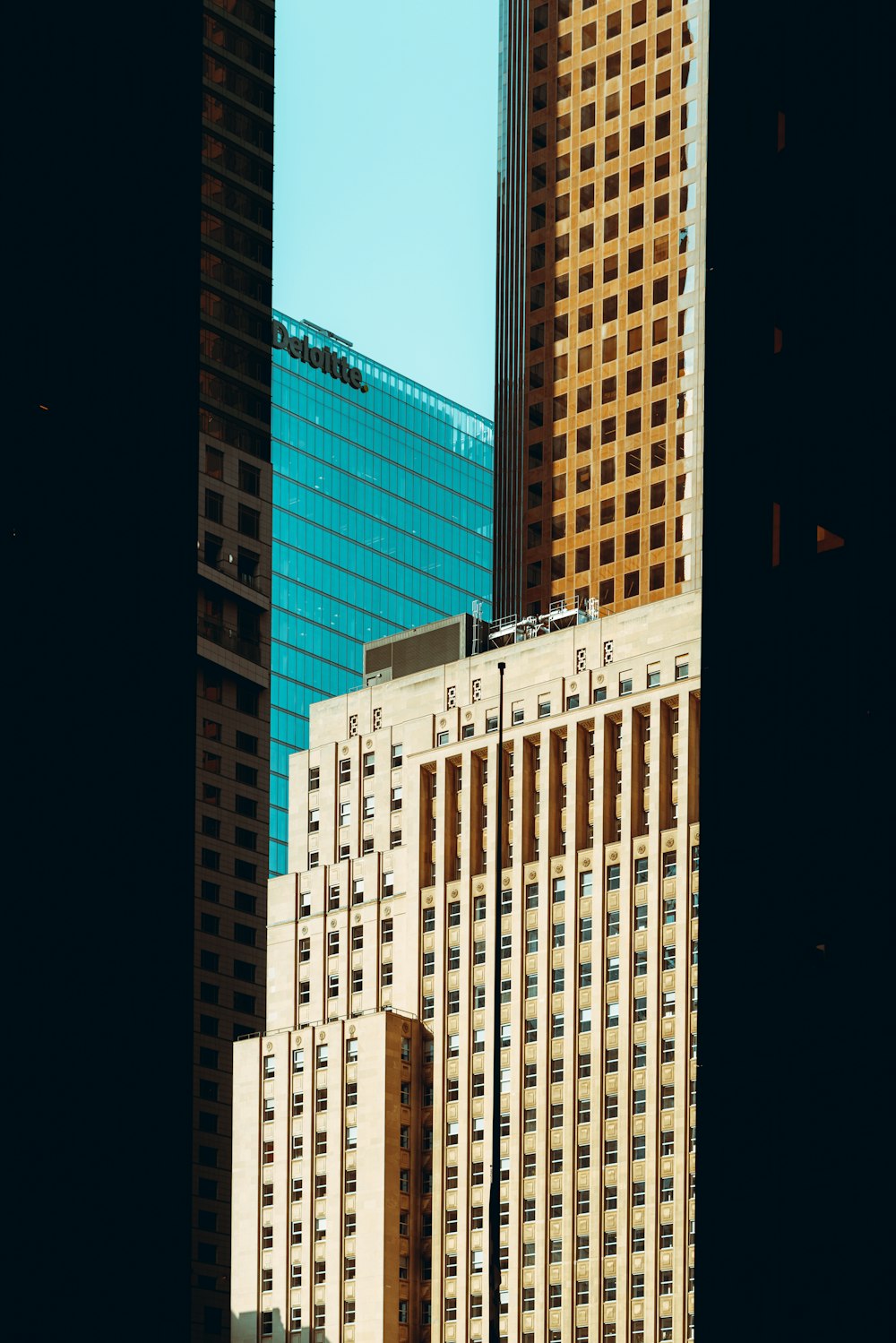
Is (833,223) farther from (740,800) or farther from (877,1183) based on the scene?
(877,1183)

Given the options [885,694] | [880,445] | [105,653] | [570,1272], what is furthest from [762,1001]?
[570,1272]

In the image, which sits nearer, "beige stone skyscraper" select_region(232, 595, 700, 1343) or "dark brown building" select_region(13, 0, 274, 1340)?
"dark brown building" select_region(13, 0, 274, 1340)

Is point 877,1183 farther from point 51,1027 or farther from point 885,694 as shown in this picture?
point 51,1027

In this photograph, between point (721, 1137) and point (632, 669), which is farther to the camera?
point (632, 669)

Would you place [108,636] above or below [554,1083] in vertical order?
below

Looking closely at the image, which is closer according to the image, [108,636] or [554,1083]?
[108,636]

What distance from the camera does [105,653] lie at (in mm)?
32562

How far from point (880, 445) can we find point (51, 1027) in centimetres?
1475

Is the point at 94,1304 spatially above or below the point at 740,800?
below

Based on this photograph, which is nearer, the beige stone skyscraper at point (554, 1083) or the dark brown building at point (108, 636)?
the dark brown building at point (108, 636)

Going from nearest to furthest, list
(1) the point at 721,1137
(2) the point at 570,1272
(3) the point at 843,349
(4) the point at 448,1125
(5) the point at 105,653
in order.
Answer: (5) the point at 105,653
(1) the point at 721,1137
(3) the point at 843,349
(2) the point at 570,1272
(4) the point at 448,1125

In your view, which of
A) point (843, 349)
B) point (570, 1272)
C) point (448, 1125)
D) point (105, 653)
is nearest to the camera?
point (105, 653)

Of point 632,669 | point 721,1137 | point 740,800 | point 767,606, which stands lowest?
point 721,1137

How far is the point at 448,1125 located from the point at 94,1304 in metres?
167
